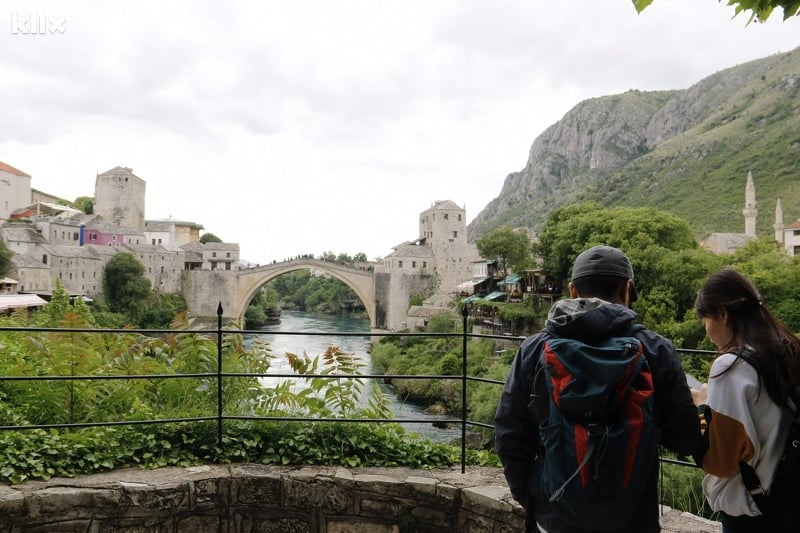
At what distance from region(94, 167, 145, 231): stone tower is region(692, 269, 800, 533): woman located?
218 ft

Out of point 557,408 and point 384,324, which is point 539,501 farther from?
point 384,324

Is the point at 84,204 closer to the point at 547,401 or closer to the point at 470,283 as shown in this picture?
the point at 470,283

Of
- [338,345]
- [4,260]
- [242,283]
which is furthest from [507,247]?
[338,345]

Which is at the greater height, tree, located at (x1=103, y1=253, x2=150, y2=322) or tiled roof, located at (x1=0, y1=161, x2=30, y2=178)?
tiled roof, located at (x1=0, y1=161, x2=30, y2=178)

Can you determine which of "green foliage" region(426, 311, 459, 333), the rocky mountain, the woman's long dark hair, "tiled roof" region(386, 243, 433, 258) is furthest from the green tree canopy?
the woman's long dark hair

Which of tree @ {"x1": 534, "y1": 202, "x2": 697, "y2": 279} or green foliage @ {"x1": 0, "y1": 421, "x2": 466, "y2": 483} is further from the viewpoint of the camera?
tree @ {"x1": 534, "y1": 202, "x2": 697, "y2": 279}

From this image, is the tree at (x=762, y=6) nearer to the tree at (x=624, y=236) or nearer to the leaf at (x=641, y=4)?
the leaf at (x=641, y=4)

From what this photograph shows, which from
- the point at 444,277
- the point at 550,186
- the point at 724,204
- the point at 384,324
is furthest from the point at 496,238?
the point at 550,186

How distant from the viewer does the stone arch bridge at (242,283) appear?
1880 inches

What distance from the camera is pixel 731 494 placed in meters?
1.73

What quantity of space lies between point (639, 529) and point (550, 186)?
121 meters

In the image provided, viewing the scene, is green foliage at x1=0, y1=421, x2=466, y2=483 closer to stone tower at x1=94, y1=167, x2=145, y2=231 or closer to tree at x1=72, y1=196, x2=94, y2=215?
stone tower at x1=94, y1=167, x2=145, y2=231

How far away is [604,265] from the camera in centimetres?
178

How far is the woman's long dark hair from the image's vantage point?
1.68 metres
